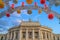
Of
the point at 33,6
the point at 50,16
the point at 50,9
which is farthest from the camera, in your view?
the point at 33,6

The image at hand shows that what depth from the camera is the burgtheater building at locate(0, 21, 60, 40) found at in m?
66.2

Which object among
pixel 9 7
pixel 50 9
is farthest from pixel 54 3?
pixel 9 7

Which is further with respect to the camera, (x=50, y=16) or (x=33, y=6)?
(x=33, y=6)

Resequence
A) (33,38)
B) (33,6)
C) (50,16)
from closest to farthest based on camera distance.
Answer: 1. (50,16)
2. (33,6)
3. (33,38)

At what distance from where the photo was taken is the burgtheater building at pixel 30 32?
66250 mm

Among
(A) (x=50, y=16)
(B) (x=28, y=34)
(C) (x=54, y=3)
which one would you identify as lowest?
(A) (x=50, y=16)

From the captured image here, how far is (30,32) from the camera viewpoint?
219 feet

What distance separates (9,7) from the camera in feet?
91.8

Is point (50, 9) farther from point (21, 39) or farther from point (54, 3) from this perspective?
point (21, 39)

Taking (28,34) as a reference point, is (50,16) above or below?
below

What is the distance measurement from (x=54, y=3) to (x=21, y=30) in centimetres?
4228

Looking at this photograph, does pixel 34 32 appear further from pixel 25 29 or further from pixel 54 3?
pixel 54 3

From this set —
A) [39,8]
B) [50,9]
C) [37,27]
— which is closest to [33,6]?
[39,8]

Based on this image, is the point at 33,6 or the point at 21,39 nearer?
the point at 33,6
